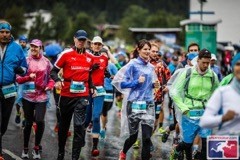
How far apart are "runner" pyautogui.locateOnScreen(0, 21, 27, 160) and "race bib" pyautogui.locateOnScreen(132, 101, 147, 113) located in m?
1.77

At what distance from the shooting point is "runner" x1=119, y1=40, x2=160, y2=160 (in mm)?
9312

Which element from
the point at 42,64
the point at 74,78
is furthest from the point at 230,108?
the point at 42,64

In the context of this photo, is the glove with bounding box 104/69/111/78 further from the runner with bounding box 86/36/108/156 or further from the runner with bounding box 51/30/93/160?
the runner with bounding box 51/30/93/160

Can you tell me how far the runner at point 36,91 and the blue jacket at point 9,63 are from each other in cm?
66

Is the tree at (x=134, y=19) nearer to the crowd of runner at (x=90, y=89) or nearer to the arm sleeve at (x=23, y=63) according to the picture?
the crowd of runner at (x=90, y=89)

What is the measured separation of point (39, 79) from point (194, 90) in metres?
2.88

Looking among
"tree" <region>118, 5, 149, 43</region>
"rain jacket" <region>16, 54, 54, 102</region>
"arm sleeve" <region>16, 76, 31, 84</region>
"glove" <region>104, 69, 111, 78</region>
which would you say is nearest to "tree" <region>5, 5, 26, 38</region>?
"tree" <region>118, 5, 149, 43</region>

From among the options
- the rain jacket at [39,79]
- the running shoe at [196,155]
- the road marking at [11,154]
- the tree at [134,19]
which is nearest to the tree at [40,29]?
the tree at [134,19]

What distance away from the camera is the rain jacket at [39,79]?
10.4m

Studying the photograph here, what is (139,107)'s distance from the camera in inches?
368

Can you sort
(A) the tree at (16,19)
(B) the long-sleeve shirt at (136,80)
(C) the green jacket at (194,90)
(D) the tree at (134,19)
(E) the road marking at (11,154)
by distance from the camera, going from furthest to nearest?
(D) the tree at (134,19)
(A) the tree at (16,19)
(E) the road marking at (11,154)
(B) the long-sleeve shirt at (136,80)
(C) the green jacket at (194,90)

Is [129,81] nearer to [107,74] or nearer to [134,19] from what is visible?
[107,74]

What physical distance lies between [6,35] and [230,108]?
15.4 feet

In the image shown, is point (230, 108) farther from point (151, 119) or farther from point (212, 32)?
point (212, 32)
